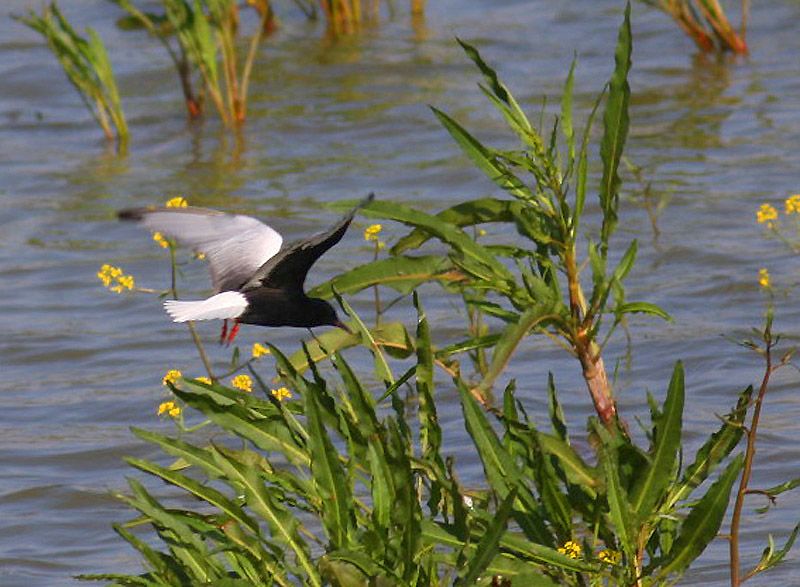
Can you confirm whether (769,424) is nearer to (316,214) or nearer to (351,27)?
(316,214)

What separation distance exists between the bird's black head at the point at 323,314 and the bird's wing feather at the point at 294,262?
0.11 meters

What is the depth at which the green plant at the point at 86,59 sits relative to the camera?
346 inches

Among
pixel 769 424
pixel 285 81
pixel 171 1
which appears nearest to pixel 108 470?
pixel 769 424

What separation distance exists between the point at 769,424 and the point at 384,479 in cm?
281

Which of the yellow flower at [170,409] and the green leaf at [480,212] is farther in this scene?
the yellow flower at [170,409]

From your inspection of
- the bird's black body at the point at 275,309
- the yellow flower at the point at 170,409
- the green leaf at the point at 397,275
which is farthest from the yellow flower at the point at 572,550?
the yellow flower at the point at 170,409

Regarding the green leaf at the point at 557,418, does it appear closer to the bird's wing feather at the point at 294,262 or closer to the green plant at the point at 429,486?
the green plant at the point at 429,486

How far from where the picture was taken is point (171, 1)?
915cm

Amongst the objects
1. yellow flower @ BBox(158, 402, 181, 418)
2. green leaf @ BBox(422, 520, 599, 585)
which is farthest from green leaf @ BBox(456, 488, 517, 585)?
yellow flower @ BBox(158, 402, 181, 418)

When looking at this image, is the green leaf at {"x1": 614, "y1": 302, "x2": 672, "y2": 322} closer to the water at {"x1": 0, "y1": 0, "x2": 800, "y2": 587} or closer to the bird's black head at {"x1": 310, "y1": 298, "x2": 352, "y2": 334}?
the bird's black head at {"x1": 310, "y1": 298, "x2": 352, "y2": 334}

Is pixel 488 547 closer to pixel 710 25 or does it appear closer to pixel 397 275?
pixel 397 275

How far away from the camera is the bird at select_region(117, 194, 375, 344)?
399cm

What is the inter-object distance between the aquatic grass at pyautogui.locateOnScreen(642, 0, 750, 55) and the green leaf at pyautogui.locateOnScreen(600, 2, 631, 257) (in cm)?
676

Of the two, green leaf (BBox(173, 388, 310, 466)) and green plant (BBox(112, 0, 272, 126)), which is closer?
green leaf (BBox(173, 388, 310, 466))
